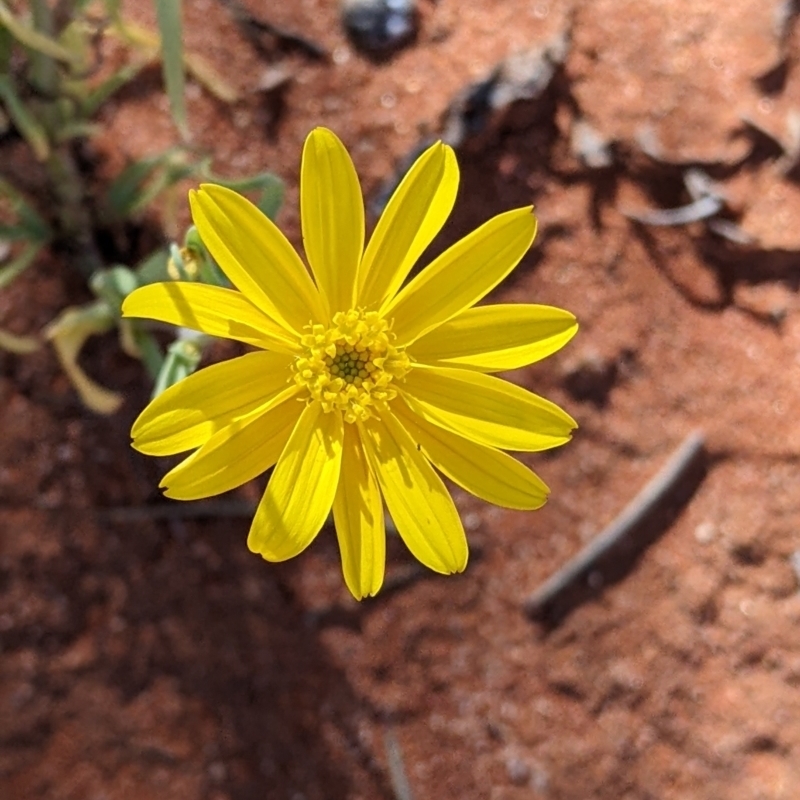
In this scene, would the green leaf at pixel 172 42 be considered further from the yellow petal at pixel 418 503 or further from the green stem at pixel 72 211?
the yellow petal at pixel 418 503

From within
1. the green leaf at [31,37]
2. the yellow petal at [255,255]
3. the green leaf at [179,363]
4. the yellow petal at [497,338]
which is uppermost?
the green leaf at [31,37]

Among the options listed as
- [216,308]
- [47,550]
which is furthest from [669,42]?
[47,550]

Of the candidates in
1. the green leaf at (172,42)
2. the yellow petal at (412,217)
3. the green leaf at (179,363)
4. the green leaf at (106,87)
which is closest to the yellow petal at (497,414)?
the yellow petal at (412,217)

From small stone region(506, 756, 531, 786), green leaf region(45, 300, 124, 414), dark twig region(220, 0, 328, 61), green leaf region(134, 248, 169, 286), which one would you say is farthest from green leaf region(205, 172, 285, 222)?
small stone region(506, 756, 531, 786)

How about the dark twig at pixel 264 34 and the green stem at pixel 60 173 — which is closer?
the green stem at pixel 60 173

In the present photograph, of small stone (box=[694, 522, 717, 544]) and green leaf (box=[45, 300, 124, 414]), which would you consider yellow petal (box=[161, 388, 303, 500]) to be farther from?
small stone (box=[694, 522, 717, 544])

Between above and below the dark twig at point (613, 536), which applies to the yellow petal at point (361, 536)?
→ above

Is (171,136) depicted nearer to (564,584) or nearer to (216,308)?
(216,308)
